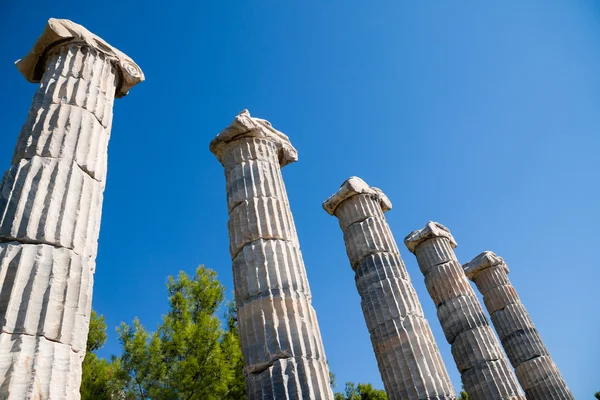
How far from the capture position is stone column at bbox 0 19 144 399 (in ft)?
14.1

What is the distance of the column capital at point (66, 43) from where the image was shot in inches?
303

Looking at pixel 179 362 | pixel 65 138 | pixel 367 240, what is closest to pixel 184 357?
pixel 179 362

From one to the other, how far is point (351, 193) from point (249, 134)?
415cm

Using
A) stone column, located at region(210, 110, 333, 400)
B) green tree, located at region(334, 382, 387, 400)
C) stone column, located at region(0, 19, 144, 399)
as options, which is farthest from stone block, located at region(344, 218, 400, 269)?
green tree, located at region(334, 382, 387, 400)

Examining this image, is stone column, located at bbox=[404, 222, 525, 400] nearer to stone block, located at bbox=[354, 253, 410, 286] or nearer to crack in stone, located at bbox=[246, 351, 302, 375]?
stone block, located at bbox=[354, 253, 410, 286]

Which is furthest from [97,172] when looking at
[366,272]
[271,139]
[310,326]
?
[366,272]

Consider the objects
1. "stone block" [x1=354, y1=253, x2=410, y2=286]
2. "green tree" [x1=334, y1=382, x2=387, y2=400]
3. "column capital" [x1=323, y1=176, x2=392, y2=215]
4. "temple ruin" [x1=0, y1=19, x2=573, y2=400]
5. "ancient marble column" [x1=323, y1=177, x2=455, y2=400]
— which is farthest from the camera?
"green tree" [x1=334, y1=382, x2=387, y2=400]

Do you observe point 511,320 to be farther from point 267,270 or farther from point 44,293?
point 44,293

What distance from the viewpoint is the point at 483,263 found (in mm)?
17016

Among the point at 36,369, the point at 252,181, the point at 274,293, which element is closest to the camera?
the point at 36,369

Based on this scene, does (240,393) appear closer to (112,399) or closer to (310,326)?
(112,399)

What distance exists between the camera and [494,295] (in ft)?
54.1

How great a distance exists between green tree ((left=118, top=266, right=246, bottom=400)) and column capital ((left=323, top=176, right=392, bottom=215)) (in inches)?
239

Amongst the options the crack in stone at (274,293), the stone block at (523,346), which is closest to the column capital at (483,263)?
the stone block at (523,346)
